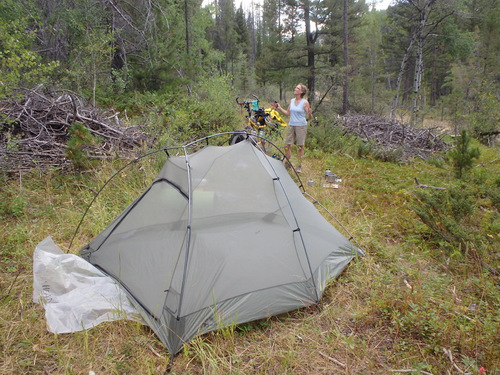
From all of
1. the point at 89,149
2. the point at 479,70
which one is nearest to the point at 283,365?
the point at 89,149

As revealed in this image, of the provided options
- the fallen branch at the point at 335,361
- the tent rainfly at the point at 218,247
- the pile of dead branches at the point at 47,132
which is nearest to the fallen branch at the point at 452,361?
the fallen branch at the point at 335,361

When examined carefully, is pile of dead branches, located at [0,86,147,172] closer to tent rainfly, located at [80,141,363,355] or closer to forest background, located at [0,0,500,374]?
forest background, located at [0,0,500,374]

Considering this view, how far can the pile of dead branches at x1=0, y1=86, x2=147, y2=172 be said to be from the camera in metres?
4.95

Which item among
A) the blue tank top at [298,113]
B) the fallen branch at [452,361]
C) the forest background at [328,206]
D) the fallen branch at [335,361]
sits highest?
the blue tank top at [298,113]

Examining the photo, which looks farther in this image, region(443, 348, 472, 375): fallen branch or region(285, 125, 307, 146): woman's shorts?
region(285, 125, 307, 146): woman's shorts

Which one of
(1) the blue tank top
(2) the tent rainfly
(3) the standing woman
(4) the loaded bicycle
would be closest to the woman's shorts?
(3) the standing woman

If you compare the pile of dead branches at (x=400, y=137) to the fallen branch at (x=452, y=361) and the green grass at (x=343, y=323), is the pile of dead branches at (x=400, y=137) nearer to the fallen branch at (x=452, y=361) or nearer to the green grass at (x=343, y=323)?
the green grass at (x=343, y=323)

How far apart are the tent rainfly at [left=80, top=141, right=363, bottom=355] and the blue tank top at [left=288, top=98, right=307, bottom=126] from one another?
297 centimetres

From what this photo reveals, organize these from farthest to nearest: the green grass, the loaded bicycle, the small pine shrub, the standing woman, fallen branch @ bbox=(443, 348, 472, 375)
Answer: the loaded bicycle < the standing woman < the small pine shrub < the green grass < fallen branch @ bbox=(443, 348, 472, 375)

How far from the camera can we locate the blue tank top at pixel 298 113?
593 cm

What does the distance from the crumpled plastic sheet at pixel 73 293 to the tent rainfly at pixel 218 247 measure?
0.13 meters

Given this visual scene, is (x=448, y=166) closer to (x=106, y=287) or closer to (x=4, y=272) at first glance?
(x=106, y=287)

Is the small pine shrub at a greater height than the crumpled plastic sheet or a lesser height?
greater

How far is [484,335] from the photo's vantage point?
2195 millimetres
